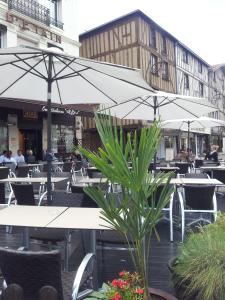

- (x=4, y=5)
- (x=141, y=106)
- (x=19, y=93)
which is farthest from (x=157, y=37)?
(x=19, y=93)

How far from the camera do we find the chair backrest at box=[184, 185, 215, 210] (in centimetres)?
527

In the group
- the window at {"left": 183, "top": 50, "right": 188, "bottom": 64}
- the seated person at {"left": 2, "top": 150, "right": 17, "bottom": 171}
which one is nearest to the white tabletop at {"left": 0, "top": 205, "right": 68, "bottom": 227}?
the seated person at {"left": 2, "top": 150, "right": 17, "bottom": 171}

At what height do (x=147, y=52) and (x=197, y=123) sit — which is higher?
(x=147, y=52)

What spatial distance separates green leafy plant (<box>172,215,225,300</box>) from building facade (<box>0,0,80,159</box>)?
12.1m

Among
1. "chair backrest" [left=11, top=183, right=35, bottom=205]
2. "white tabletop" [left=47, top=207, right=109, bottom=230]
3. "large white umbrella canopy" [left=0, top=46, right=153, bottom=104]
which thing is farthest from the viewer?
"chair backrest" [left=11, top=183, right=35, bottom=205]

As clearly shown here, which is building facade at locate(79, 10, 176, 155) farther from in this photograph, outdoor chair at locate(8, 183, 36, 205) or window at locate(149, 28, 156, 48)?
outdoor chair at locate(8, 183, 36, 205)

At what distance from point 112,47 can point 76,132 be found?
27.7 ft

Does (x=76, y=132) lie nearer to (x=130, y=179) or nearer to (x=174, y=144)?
(x=174, y=144)

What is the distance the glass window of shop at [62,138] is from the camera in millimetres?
18750

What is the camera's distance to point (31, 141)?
17.8 meters

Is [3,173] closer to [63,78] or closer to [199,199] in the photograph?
[63,78]

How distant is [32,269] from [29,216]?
51.8 inches

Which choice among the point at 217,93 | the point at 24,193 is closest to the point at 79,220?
the point at 24,193

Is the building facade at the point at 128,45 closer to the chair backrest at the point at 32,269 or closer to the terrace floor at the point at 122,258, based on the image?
the terrace floor at the point at 122,258
